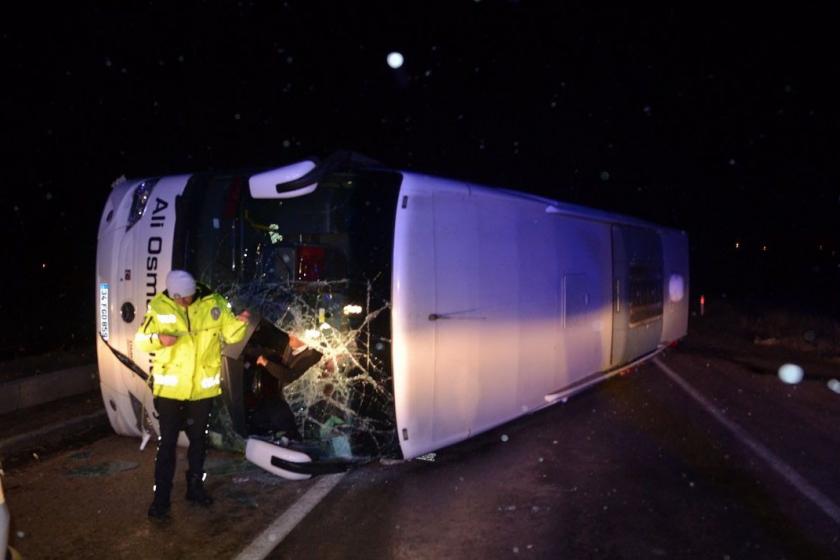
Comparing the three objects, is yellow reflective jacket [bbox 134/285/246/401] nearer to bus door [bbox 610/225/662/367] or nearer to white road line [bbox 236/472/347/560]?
white road line [bbox 236/472/347/560]

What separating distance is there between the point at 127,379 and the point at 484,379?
2937 millimetres

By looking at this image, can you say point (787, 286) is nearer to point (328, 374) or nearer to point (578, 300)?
point (578, 300)

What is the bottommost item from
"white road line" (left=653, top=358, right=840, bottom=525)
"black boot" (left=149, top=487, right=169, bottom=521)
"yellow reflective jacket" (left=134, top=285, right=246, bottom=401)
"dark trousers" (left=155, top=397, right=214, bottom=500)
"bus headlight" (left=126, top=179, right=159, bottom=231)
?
"white road line" (left=653, top=358, right=840, bottom=525)

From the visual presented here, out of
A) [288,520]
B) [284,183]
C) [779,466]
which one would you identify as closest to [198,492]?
[288,520]

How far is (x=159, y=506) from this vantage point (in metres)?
5.16

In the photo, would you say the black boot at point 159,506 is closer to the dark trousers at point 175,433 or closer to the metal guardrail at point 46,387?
the dark trousers at point 175,433

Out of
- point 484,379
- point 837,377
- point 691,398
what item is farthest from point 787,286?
point 484,379

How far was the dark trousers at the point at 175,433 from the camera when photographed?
5.20m

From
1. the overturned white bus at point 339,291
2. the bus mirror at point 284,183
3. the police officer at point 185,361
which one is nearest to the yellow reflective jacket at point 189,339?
the police officer at point 185,361

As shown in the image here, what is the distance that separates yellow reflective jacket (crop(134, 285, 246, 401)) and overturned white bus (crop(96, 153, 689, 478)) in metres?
0.39

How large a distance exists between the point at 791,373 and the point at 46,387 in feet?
38.5

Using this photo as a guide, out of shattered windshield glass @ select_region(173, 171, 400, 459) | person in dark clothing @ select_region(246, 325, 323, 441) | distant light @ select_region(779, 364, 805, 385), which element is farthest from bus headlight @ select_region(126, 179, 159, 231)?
distant light @ select_region(779, 364, 805, 385)

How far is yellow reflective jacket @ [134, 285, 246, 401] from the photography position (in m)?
5.14

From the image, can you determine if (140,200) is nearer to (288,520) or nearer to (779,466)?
(288,520)
